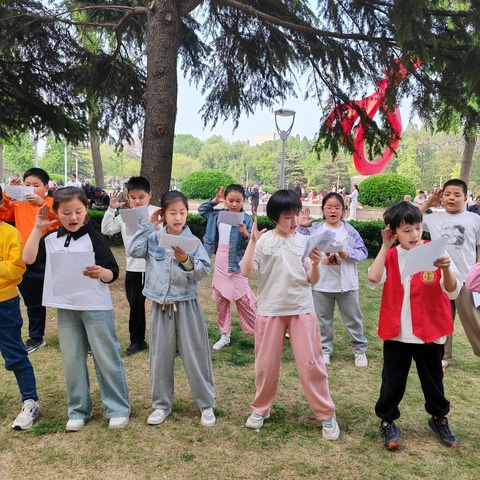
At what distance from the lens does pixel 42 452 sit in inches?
99.2

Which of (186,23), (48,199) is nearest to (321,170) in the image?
(186,23)

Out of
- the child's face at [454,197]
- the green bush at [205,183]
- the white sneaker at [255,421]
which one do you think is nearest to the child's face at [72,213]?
the white sneaker at [255,421]

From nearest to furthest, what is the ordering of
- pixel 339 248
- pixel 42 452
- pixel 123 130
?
1. pixel 42 452
2. pixel 339 248
3. pixel 123 130

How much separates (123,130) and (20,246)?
230 inches

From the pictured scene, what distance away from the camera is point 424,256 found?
7.63 ft

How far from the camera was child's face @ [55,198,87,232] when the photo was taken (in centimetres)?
268

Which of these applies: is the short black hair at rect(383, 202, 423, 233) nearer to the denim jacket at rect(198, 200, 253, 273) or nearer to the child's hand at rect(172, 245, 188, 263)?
the child's hand at rect(172, 245, 188, 263)

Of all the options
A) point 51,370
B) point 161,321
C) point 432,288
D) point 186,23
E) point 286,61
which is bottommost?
point 51,370

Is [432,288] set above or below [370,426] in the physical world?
above

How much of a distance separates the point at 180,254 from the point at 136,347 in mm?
1913

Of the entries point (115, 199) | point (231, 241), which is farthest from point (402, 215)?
point (115, 199)

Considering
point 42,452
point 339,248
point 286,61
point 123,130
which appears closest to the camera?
point 42,452

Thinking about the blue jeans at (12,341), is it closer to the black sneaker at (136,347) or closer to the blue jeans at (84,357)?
the blue jeans at (84,357)

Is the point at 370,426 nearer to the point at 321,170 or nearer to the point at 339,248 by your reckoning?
the point at 339,248
